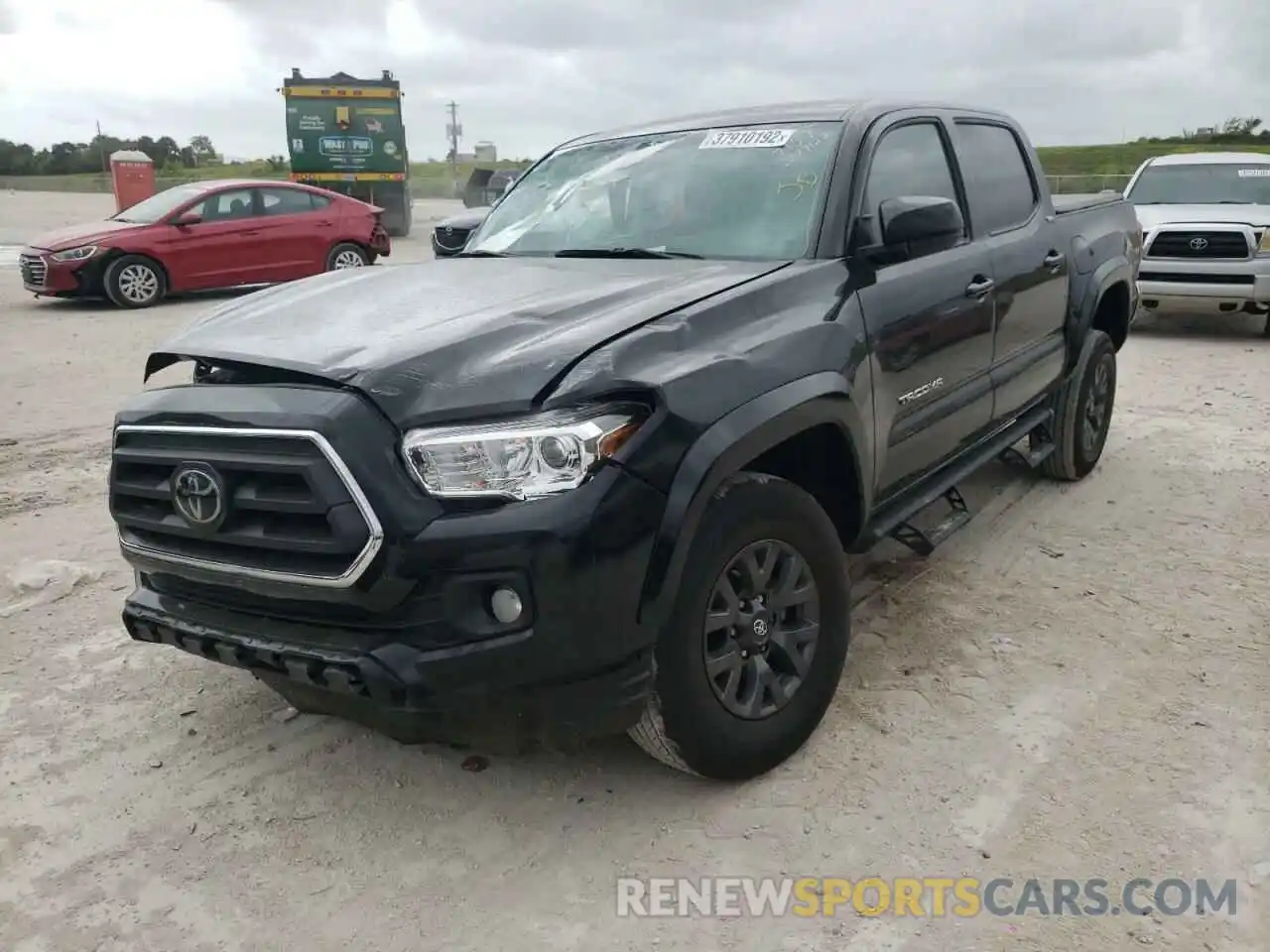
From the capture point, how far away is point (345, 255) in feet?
46.9

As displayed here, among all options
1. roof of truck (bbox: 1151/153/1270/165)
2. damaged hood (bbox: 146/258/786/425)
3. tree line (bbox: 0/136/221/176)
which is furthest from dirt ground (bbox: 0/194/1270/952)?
tree line (bbox: 0/136/221/176)

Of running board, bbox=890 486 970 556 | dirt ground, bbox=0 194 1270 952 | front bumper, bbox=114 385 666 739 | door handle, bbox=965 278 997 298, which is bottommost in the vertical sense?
dirt ground, bbox=0 194 1270 952

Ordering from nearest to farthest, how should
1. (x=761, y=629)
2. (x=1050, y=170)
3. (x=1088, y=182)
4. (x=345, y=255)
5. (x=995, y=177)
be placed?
(x=761, y=629), (x=995, y=177), (x=345, y=255), (x=1088, y=182), (x=1050, y=170)

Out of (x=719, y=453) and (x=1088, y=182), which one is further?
(x=1088, y=182)

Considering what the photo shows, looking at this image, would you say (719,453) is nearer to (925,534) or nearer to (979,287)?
(925,534)

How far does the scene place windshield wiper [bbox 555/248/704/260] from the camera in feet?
11.7

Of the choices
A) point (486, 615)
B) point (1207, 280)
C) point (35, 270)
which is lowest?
point (486, 615)

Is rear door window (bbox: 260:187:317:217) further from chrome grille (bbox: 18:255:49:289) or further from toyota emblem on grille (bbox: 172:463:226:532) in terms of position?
toyota emblem on grille (bbox: 172:463:226:532)

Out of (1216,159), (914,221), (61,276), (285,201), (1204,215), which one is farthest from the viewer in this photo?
(285,201)

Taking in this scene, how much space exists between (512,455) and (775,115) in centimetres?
218

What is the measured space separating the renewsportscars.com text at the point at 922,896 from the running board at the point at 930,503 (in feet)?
3.89

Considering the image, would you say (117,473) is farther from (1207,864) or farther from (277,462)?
(1207,864)

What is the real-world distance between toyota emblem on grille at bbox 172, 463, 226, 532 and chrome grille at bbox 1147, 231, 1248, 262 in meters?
9.82

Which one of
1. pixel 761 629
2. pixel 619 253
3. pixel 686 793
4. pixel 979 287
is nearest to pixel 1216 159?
pixel 979 287
